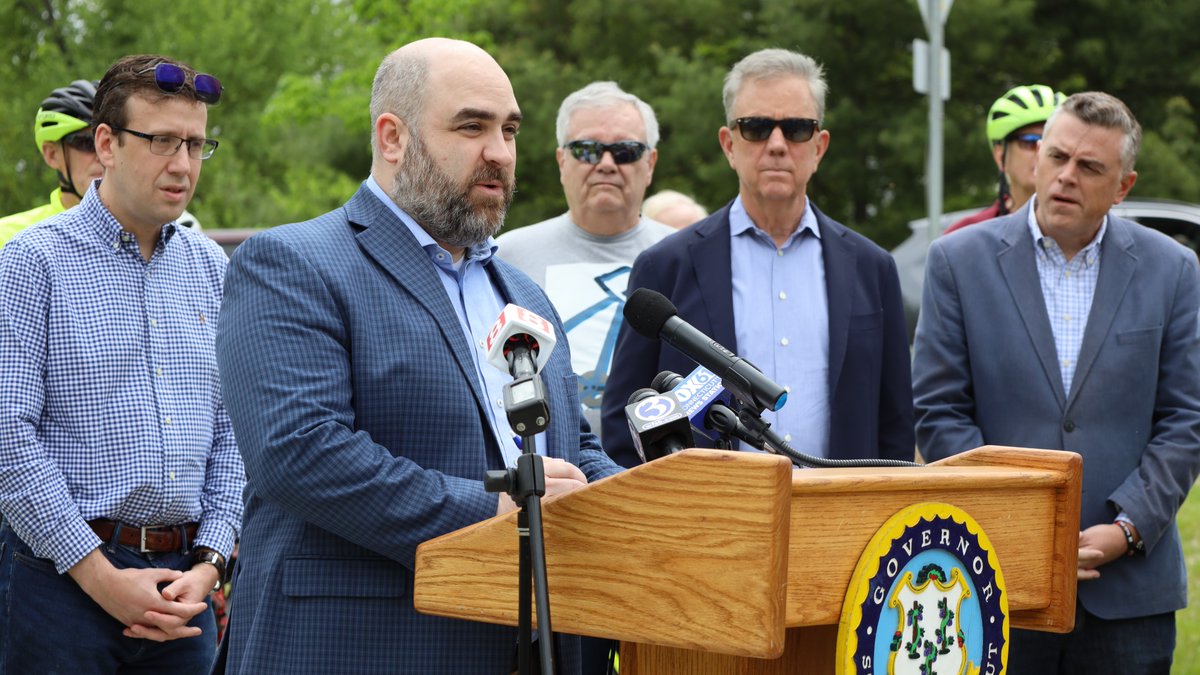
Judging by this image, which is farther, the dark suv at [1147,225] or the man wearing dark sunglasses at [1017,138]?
the dark suv at [1147,225]

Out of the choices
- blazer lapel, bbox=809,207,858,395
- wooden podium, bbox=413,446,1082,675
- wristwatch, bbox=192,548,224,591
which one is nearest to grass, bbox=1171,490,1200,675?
blazer lapel, bbox=809,207,858,395

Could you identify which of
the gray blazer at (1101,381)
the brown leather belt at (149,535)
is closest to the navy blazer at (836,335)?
the gray blazer at (1101,381)

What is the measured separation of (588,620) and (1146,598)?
2.62 meters

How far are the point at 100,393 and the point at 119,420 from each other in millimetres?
93

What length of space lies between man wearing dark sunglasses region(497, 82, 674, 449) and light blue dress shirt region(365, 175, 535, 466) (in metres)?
1.93

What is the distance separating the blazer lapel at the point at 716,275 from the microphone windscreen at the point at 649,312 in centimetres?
153

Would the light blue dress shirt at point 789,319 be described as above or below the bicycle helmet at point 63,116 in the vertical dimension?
below

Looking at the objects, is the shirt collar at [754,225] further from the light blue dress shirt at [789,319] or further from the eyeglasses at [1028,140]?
the eyeglasses at [1028,140]

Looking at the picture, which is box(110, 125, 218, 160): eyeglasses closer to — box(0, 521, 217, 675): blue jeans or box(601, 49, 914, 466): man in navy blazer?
box(0, 521, 217, 675): blue jeans

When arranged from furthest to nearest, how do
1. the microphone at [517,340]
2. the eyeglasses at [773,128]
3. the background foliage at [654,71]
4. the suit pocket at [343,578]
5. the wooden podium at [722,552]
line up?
the background foliage at [654,71], the eyeglasses at [773,128], the suit pocket at [343,578], the microphone at [517,340], the wooden podium at [722,552]

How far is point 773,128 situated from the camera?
475 cm

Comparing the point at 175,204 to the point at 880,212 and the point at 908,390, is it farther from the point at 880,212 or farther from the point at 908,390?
the point at 880,212

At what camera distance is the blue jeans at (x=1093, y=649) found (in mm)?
4508

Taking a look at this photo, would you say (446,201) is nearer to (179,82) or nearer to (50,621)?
(179,82)
